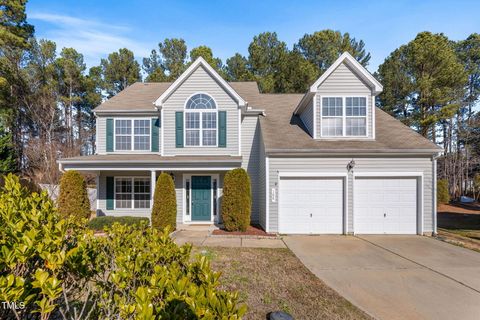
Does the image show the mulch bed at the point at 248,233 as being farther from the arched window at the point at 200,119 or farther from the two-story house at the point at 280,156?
the arched window at the point at 200,119

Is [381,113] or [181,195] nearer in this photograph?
[181,195]

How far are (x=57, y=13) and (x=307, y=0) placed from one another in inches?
447

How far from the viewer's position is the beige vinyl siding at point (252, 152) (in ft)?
42.1

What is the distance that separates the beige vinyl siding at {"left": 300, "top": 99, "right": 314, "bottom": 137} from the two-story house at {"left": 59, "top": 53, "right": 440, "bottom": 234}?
0.05 metres

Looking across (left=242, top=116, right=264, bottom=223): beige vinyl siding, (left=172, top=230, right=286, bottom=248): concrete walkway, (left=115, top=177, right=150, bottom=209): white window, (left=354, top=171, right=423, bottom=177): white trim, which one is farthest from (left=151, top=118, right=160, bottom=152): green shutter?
(left=354, top=171, right=423, bottom=177): white trim

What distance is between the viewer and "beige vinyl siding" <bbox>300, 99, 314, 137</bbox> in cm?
1195

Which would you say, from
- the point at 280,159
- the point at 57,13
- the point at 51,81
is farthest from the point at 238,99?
the point at 51,81

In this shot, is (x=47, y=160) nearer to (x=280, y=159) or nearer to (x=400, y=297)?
(x=280, y=159)

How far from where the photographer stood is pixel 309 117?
12.4 metres

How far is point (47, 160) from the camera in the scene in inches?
833

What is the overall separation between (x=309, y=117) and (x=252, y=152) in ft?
10.3

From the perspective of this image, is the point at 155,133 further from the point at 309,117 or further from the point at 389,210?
the point at 389,210

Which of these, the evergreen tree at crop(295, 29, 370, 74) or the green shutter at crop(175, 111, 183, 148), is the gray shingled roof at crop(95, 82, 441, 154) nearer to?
the green shutter at crop(175, 111, 183, 148)

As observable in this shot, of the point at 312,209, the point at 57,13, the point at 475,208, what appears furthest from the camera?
the point at 475,208
